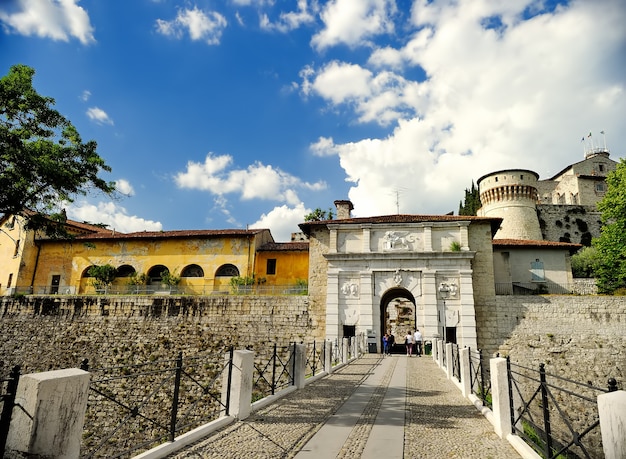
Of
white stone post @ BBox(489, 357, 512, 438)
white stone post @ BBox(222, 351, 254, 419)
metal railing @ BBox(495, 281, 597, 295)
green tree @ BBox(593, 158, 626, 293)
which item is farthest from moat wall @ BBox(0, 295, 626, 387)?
white stone post @ BBox(489, 357, 512, 438)

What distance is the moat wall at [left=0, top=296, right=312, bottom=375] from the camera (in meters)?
24.2

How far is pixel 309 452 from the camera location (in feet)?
18.5

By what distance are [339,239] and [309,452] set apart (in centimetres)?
2044

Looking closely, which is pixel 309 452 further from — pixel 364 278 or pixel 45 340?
pixel 45 340

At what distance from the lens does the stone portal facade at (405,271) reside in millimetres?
23750

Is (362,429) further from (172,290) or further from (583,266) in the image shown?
(583,266)

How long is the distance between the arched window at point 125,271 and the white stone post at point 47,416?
28.5 metres

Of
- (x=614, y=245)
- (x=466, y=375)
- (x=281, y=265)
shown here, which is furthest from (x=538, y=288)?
(x=466, y=375)

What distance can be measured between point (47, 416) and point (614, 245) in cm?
3193

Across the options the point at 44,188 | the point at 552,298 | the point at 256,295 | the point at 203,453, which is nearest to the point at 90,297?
the point at 256,295

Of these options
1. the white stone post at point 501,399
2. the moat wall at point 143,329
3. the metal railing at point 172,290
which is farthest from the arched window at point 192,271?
the white stone post at point 501,399

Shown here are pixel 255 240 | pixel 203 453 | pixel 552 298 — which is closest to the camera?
pixel 203 453

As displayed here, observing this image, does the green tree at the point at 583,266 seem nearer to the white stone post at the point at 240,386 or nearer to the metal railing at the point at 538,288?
the metal railing at the point at 538,288

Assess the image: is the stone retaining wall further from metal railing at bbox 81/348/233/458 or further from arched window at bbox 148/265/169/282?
arched window at bbox 148/265/169/282
